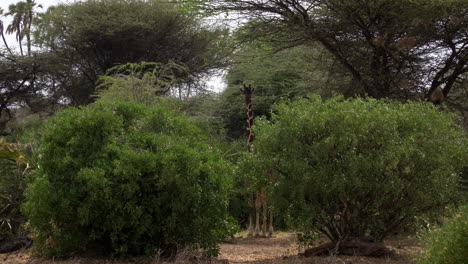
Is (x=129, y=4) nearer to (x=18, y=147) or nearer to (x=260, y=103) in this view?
(x=260, y=103)

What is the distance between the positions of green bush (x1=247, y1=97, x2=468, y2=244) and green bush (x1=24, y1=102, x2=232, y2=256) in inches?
36.4

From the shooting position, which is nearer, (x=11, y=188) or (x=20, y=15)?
(x=11, y=188)

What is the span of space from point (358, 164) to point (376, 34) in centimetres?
693

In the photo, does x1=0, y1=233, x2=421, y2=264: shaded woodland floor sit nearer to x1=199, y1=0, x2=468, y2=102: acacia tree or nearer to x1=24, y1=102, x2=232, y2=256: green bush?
x1=24, y1=102, x2=232, y2=256: green bush

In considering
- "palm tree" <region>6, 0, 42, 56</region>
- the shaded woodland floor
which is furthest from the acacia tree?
"palm tree" <region>6, 0, 42, 56</region>

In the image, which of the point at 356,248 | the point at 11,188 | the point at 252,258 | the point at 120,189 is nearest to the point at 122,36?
the point at 11,188

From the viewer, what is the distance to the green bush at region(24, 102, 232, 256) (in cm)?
706

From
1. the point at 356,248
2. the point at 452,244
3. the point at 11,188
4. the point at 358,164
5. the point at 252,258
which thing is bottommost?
the point at 252,258

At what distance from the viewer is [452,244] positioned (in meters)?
4.86

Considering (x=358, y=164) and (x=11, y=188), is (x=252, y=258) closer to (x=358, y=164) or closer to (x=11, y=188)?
(x=358, y=164)

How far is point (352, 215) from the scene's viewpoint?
798 cm

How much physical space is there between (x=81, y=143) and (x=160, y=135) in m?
1.07

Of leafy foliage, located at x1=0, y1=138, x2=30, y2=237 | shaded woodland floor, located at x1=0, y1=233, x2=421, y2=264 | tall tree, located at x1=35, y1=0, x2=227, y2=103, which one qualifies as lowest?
shaded woodland floor, located at x1=0, y1=233, x2=421, y2=264

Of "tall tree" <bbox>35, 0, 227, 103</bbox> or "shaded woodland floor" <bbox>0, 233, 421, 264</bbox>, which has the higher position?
"tall tree" <bbox>35, 0, 227, 103</bbox>
